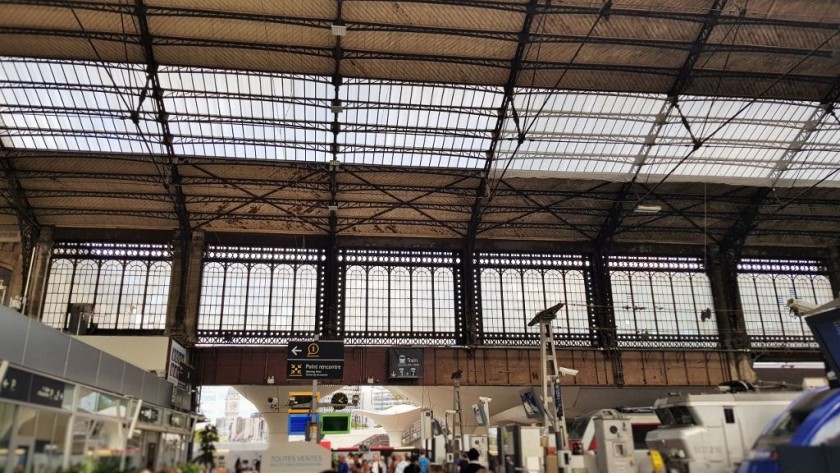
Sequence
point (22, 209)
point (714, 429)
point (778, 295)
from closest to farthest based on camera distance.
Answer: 1. point (714, 429)
2. point (22, 209)
3. point (778, 295)

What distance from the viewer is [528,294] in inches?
1389

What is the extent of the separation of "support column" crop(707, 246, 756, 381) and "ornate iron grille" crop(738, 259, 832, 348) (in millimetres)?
820

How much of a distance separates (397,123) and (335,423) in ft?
46.0

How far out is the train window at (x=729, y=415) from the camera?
13.5 meters

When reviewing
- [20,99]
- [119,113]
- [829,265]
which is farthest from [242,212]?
[829,265]

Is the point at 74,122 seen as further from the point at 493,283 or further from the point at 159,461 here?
the point at 493,283

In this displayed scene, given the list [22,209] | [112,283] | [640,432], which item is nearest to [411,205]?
[640,432]

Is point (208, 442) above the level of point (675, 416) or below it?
below

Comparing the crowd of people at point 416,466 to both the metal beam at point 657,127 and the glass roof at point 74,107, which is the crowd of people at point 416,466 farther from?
the metal beam at point 657,127

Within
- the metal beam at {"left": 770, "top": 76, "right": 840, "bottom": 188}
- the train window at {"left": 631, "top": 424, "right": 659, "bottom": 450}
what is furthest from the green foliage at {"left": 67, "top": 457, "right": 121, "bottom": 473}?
the metal beam at {"left": 770, "top": 76, "right": 840, "bottom": 188}

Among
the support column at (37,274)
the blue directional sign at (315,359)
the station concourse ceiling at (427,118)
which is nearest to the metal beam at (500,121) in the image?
the station concourse ceiling at (427,118)

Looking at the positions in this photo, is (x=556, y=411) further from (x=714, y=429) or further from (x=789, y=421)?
(x=789, y=421)

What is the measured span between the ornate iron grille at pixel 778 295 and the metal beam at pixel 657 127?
8505mm

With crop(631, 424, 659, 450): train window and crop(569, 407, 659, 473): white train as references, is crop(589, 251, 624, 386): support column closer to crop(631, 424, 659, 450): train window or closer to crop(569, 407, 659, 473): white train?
crop(569, 407, 659, 473): white train
